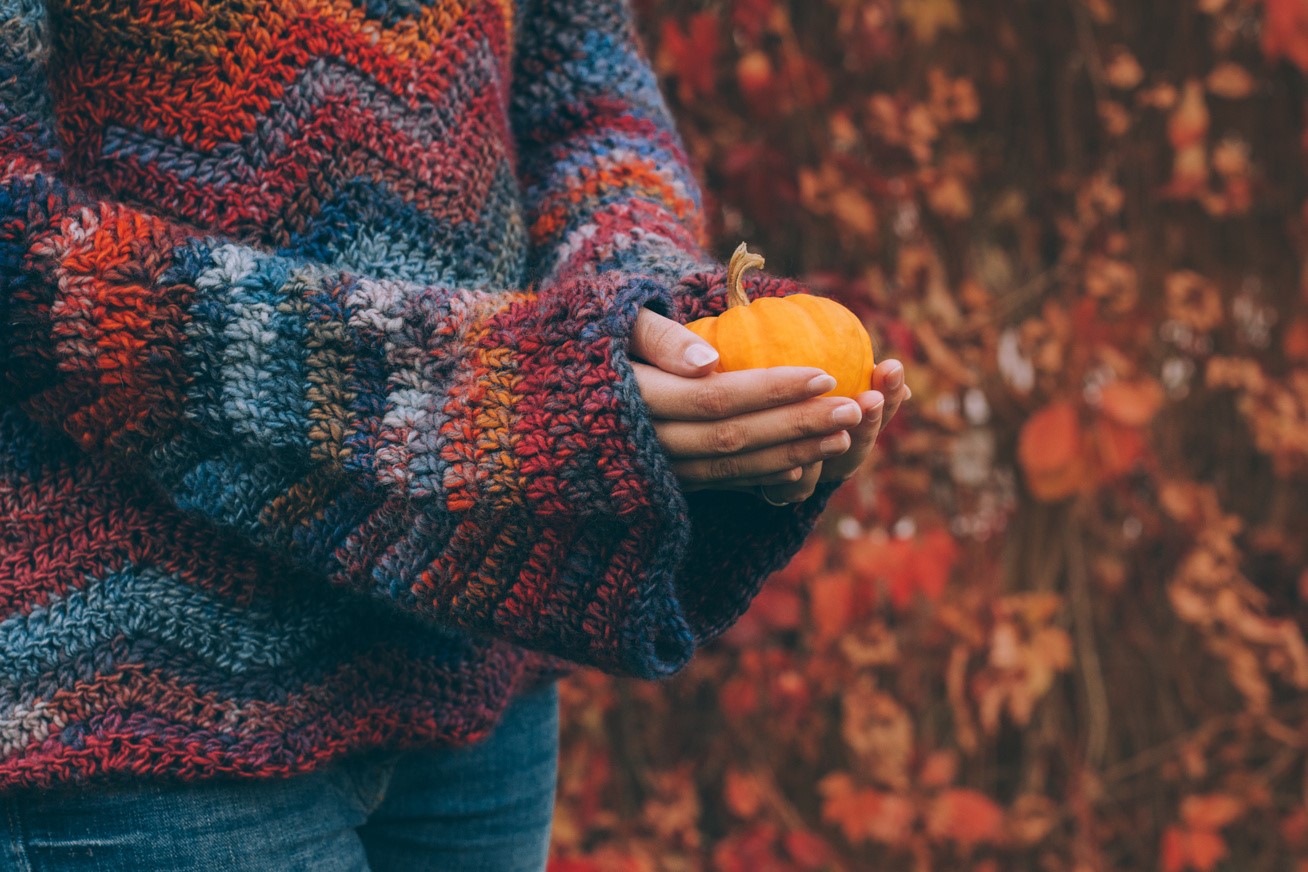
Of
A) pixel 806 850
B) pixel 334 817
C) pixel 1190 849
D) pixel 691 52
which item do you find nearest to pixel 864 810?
pixel 806 850

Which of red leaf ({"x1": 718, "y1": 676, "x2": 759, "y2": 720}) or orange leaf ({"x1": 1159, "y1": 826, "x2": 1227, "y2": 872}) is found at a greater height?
red leaf ({"x1": 718, "y1": 676, "x2": 759, "y2": 720})

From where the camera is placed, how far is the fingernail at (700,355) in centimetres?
64

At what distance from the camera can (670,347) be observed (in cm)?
66

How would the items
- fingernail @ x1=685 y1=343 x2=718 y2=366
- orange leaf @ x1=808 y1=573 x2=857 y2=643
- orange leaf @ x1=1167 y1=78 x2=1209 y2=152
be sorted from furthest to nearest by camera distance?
orange leaf @ x1=1167 y1=78 x2=1209 y2=152, orange leaf @ x1=808 y1=573 x2=857 y2=643, fingernail @ x1=685 y1=343 x2=718 y2=366

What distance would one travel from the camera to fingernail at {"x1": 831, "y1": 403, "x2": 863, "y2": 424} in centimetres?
64

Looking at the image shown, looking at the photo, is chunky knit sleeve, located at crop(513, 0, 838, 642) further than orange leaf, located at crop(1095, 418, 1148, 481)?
No

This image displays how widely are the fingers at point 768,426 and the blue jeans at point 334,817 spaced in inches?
15.8

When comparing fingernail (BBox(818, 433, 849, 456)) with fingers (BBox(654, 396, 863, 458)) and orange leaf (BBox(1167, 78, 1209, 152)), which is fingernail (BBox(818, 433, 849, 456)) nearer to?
fingers (BBox(654, 396, 863, 458))

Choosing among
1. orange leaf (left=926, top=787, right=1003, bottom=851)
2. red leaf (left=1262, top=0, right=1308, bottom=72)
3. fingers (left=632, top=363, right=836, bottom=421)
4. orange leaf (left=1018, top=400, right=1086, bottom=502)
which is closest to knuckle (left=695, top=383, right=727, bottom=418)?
fingers (left=632, top=363, right=836, bottom=421)

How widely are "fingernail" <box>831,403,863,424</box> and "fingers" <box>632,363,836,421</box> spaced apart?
0.01m

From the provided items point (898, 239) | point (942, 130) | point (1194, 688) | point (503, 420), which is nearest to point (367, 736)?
point (503, 420)

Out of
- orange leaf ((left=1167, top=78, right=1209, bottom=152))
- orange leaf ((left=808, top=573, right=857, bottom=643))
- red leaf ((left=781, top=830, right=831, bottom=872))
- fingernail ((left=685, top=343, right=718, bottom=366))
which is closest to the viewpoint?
fingernail ((left=685, top=343, right=718, bottom=366))

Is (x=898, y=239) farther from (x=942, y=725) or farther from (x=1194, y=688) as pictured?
(x=1194, y=688)

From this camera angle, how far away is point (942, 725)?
2428 millimetres
